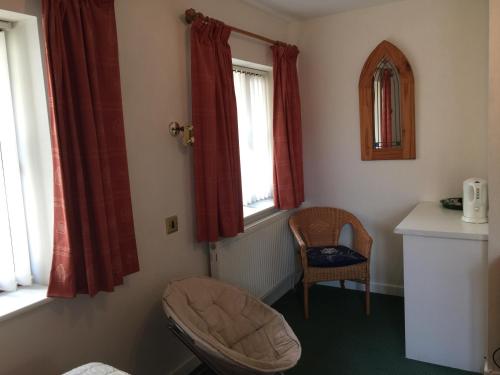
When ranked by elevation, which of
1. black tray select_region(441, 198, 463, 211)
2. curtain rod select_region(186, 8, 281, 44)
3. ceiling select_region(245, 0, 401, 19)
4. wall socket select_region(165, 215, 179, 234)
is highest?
ceiling select_region(245, 0, 401, 19)

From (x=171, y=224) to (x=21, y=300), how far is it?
2.84 ft

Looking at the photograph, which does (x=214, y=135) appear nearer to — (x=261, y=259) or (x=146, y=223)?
(x=146, y=223)

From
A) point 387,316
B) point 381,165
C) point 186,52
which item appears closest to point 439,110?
point 381,165

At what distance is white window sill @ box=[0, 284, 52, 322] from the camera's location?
1.60 metres

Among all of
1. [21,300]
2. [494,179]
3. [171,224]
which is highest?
[494,179]

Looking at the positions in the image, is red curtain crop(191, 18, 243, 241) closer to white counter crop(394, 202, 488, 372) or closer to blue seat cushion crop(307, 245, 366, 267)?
blue seat cushion crop(307, 245, 366, 267)

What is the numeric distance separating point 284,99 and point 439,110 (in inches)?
46.2

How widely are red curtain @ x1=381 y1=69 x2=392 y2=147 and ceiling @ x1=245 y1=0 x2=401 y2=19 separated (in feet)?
1.83

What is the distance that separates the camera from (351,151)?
361cm

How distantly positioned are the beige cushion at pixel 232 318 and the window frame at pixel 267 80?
→ 824 millimetres

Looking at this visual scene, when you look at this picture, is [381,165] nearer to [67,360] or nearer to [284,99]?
[284,99]

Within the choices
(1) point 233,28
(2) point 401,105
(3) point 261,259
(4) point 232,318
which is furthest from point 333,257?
(1) point 233,28

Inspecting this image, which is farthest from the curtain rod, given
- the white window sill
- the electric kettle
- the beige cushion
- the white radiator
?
the electric kettle

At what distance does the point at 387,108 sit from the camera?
3389 millimetres
